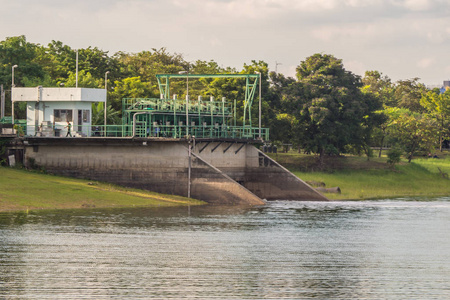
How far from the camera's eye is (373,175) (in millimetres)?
101250

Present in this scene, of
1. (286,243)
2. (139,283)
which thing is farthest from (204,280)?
(286,243)

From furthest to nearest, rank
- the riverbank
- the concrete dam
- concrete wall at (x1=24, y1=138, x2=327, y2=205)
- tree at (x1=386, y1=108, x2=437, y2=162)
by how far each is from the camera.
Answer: tree at (x1=386, y1=108, x2=437, y2=162) < the riverbank < the concrete dam < concrete wall at (x1=24, y1=138, x2=327, y2=205)

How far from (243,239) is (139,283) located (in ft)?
50.6

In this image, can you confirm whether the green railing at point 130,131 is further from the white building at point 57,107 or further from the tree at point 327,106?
the tree at point 327,106

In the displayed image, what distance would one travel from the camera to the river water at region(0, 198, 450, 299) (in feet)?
111

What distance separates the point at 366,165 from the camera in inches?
4139

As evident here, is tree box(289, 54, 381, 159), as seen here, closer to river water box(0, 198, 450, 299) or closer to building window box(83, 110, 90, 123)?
building window box(83, 110, 90, 123)

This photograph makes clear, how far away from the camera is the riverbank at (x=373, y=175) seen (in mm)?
93375

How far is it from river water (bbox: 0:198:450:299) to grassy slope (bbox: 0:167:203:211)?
2.95 m

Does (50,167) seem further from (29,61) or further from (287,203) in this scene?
(29,61)

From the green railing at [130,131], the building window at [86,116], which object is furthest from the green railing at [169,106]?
the building window at [86,116]

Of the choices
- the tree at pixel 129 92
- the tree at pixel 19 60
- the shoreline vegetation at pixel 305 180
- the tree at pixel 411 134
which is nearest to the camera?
the shoreline vegetation at pixel 305 180

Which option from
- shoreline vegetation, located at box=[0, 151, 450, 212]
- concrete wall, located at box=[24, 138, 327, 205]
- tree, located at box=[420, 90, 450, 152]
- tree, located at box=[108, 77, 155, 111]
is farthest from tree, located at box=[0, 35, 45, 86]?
tree, located at box=[420, 90, 450, 152]

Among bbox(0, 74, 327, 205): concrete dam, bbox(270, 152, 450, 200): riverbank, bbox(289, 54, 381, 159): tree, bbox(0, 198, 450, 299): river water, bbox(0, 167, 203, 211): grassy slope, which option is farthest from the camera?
bbox(289, 54, 381, 159): tree
